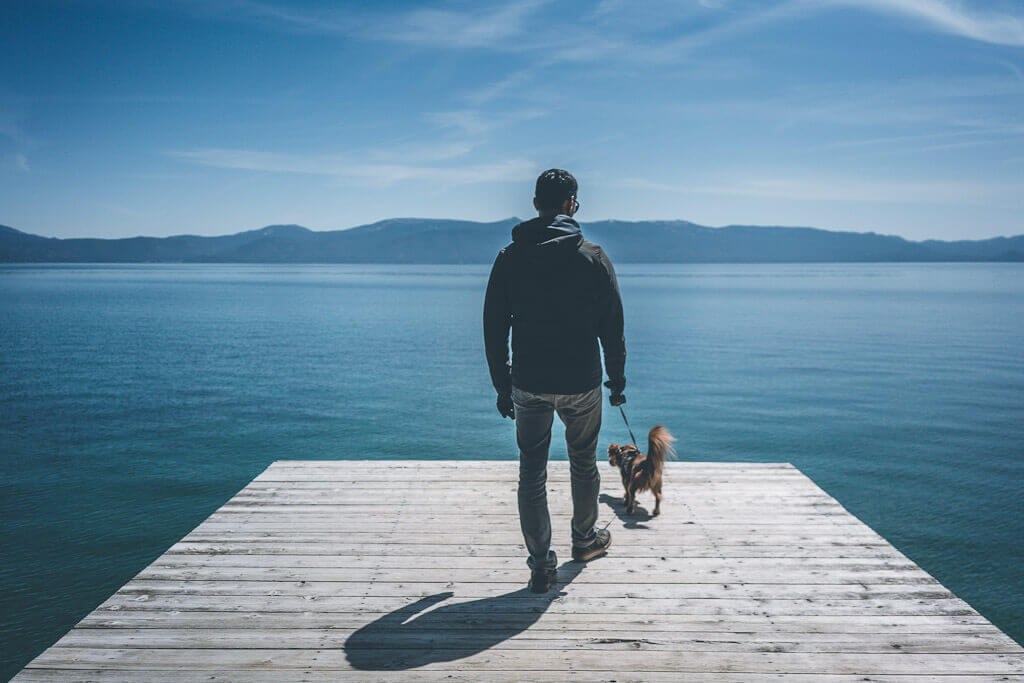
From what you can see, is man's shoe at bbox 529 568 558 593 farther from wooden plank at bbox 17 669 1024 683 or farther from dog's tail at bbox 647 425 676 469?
dog's tail at bbox 647 425 676 469

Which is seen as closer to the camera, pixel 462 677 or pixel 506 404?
pixel 462 677

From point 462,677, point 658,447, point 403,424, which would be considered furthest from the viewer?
point 403,424

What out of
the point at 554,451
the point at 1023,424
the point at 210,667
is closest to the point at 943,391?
the point at 1023,424

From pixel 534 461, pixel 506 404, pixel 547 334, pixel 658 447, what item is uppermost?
pixel 547 334

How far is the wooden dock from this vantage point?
11.5ft

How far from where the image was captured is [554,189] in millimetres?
3832

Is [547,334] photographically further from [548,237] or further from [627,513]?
[627,513]

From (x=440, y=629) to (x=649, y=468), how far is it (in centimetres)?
252

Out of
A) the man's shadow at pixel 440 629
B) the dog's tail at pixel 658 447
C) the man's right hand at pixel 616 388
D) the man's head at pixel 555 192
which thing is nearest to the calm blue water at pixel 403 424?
the man's shadow at pixel 440 629

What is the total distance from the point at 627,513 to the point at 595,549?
1.09 metres

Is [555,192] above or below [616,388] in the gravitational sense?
above

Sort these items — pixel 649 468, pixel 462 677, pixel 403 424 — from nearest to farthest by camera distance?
1. pixel 462 677
2. pixel 649 468
3. pixel 403 424

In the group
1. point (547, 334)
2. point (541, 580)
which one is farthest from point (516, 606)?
point (547, 334)

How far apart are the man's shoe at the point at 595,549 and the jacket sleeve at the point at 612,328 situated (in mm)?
1415
